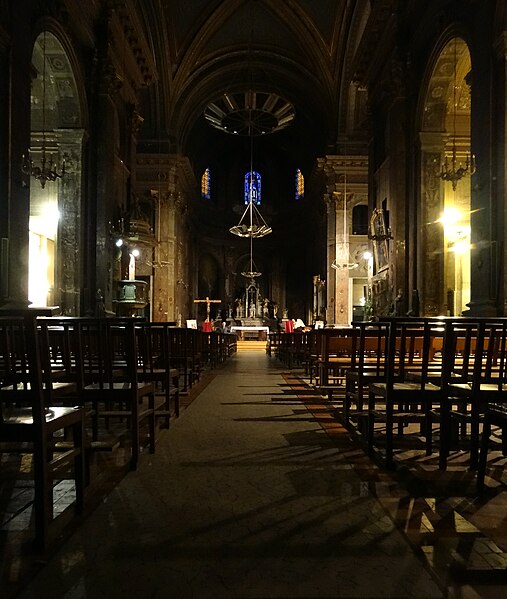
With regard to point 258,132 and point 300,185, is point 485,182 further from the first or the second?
point 300,185

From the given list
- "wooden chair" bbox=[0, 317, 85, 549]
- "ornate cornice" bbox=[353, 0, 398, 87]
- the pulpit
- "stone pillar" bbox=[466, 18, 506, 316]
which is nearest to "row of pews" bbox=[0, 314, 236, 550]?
"wooden chair" bbox=[0, 317, 85, 549]

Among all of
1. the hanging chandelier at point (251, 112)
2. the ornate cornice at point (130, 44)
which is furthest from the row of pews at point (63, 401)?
the hanging chandelier at point (251, 112)

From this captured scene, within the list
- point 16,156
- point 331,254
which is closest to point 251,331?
point 331,254

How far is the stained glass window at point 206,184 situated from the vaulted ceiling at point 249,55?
8745 mm

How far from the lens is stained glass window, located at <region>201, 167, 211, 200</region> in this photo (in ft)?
112

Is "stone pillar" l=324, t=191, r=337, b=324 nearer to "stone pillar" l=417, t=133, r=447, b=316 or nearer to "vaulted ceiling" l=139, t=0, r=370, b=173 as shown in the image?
"vaulted ceiling" l=139, t=0, r=370, b=173

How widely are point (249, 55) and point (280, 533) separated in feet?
78.8

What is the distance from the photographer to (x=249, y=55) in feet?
77.2

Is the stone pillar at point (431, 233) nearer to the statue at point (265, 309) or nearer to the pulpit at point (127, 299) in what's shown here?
the pulpit at point (127, 299)

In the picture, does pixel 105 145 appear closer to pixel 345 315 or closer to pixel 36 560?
pixel 36 560

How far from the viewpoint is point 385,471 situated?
332cm

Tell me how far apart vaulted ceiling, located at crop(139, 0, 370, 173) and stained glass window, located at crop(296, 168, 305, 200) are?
25.3 ft

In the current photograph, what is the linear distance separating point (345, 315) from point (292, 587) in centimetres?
2044

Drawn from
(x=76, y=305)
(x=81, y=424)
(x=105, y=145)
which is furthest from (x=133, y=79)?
(x=81, y=424)
